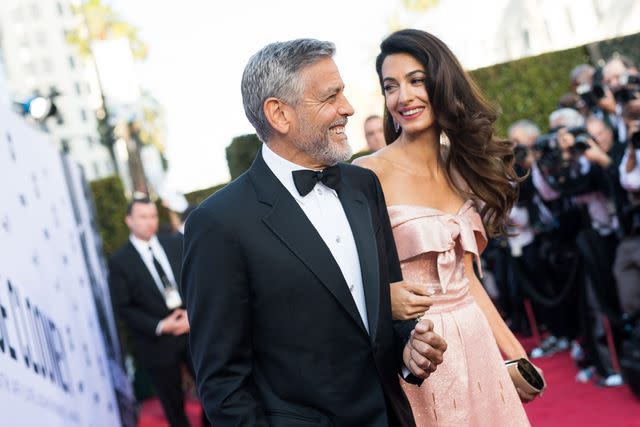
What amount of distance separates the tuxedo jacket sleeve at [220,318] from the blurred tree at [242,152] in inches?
342

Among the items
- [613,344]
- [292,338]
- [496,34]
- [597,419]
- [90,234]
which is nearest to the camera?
[292,338]

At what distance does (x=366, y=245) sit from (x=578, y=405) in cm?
490

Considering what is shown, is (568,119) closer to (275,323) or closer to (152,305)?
(152,305)

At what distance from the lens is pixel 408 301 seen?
276 centimetres

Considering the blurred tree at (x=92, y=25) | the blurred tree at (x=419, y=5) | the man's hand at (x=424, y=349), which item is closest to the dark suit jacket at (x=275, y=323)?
the man's hand at (x=424, y=349)

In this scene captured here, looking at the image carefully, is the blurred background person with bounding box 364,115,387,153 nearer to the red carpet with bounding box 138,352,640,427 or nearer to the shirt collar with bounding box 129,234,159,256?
the shirt collar with bounding box 129,234,159,256

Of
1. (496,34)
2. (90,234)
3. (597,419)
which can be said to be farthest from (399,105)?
(496,34)

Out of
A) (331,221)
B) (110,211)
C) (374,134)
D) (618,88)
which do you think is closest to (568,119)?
(618,88)

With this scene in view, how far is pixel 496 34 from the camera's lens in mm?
40562

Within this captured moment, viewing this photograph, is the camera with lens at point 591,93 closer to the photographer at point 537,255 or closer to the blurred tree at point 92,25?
the photographer at point 537,255

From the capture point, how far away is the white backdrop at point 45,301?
14.5 ft

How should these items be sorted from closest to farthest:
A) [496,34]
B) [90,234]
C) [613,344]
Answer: [613,344]
[90,234]
[496,34]

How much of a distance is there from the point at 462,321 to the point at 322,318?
1.04 meters

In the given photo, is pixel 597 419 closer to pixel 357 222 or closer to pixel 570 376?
pixel 570 376
